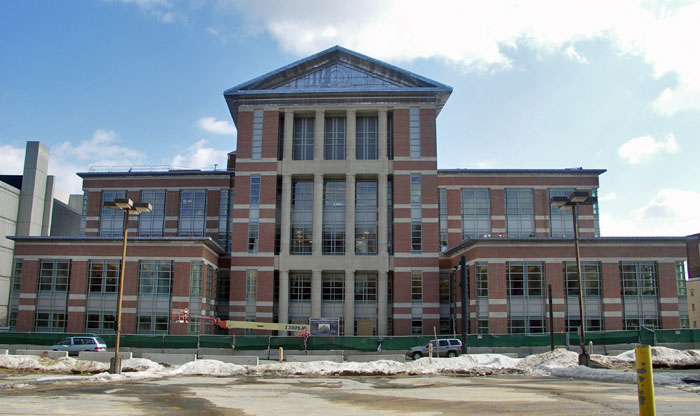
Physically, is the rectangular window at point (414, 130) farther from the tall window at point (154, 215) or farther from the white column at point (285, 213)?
the tall window at point (154, 215)

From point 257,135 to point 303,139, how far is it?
Answer: 4.84m

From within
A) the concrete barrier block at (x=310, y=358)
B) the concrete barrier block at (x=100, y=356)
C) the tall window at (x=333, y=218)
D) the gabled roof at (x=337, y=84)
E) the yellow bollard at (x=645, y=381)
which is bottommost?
the concrete barrier block at (x=310, y=358)

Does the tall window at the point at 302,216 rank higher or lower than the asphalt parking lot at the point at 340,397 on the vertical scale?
higher

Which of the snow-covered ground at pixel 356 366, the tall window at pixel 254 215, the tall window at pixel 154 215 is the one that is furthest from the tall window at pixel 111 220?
the snow-covered ground at pixel 356 366

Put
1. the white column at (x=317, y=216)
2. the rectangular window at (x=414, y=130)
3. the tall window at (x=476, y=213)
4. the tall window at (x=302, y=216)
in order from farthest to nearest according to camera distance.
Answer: the tall window at (x=476, y=213), the rectangular window at (x=414, y=130), the tall window at (x=302, y=216), the white column at (x=317, y=216)

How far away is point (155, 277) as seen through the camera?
53.1m

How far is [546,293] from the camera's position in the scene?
5134 cm

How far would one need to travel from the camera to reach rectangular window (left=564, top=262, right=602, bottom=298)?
169 feet

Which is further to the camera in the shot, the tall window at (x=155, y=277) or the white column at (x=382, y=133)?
the white column at (x=382, y=133)

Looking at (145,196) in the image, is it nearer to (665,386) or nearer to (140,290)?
(140,290)

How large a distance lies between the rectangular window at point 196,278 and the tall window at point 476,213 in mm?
28389

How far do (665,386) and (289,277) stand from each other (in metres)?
41.0

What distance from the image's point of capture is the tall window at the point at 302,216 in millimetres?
59156

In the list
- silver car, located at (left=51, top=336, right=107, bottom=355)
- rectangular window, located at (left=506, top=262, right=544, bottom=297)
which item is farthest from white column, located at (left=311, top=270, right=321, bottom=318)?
silver car, located at (left=51, top=336, right=107, bottom=355)
